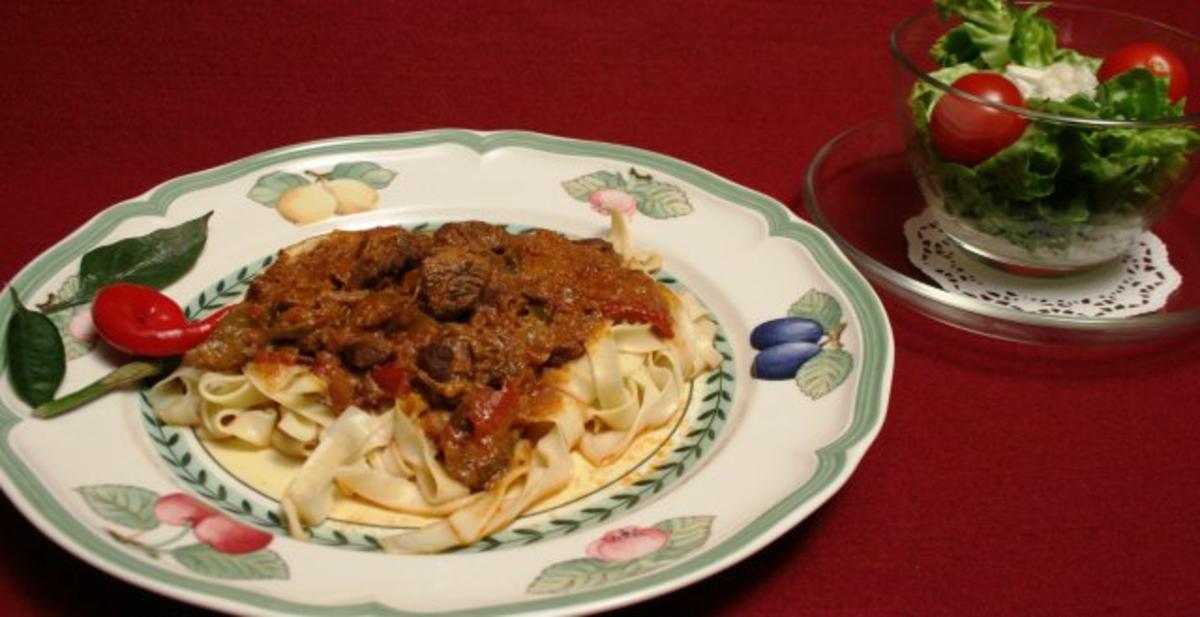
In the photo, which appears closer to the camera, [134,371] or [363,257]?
[134,371]

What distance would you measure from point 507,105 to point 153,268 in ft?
10.5

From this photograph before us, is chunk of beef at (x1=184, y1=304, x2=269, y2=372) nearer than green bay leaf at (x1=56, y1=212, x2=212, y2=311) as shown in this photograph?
Yes

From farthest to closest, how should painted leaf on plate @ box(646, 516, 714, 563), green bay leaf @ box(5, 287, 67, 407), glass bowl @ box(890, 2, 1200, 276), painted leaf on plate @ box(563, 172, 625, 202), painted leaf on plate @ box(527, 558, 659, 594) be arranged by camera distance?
1. painted leaf on plate @ box(563, 172, 625, 202)
2. glass bowl @ box(890, 2, 1200, 276)
3. green bay leaf @ box(5, 287, 67, 407)
4. painted leaf on plate @ box(646, 516, 714, 563)
5. painted leaf on plate @ box(527, 558, 659, 594)

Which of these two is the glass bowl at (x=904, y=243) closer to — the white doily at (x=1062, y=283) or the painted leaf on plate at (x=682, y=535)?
the white doily at (x=1062, y=283)

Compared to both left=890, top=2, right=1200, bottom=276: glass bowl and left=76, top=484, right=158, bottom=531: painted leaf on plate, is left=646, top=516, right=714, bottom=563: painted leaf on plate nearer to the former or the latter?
left=76, top=484, right=158, bottom=531: painted leaf on plate

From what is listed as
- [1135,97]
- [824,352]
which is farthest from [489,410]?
[1135,97]

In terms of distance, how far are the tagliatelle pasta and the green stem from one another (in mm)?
87

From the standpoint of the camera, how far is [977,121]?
17.0 ft

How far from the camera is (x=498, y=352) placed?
4414 millimetres

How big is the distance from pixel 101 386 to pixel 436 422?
4.28 feet

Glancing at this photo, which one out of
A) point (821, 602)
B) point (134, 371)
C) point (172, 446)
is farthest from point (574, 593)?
point (134, 371)

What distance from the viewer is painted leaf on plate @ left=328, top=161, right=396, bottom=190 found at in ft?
19.4

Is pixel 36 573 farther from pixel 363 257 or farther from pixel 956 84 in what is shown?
pixel 956 84

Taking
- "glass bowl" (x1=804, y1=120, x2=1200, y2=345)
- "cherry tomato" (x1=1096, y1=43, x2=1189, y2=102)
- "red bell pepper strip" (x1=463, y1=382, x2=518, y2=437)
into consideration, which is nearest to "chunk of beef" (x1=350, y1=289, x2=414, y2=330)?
"red bell pepper strip" (x1=463, y1=382, x2=518, y2=437)
